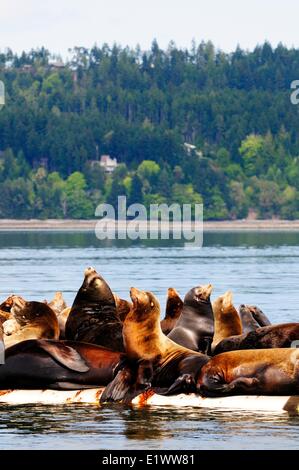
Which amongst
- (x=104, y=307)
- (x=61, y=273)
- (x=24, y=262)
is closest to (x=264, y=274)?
(x=61, y=273)

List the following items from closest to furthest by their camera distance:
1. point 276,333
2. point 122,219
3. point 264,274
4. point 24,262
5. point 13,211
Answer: point 276,333 → point 264,274 → point 24,262 → point 122,219 → point 13,211

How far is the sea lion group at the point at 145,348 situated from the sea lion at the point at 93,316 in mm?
13

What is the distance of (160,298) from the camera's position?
137 ft

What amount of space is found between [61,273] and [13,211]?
132 meters

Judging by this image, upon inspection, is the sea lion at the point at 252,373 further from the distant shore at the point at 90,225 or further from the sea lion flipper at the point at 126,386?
the distant shore at the point at 90,225

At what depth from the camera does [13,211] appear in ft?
633

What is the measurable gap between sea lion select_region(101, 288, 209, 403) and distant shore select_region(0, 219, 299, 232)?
16563 cm

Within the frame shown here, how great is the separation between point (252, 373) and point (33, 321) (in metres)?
3.86

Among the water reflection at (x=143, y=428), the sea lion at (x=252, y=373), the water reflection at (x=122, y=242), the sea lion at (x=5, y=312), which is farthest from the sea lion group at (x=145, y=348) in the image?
the water reflection at (x=122, y=242)

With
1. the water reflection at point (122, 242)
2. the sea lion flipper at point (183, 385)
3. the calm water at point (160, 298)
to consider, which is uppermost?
the sea lion flipper at point (183, 385)

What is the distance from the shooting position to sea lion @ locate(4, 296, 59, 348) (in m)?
20.7

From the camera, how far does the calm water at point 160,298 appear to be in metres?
16.4
